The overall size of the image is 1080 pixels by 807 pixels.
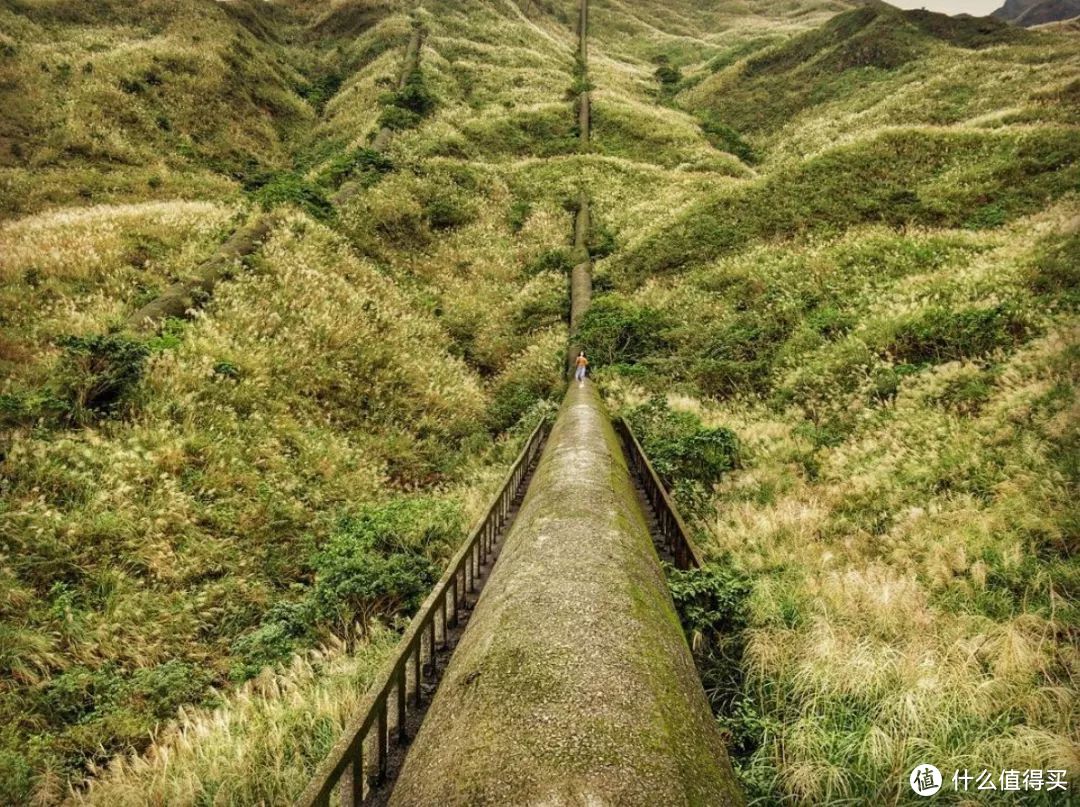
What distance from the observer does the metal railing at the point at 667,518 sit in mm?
6146

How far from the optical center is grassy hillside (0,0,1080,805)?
14.7 ft

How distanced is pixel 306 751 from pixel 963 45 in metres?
66.3

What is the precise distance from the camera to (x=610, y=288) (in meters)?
20.6

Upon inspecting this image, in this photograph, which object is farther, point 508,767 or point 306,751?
point 306,751

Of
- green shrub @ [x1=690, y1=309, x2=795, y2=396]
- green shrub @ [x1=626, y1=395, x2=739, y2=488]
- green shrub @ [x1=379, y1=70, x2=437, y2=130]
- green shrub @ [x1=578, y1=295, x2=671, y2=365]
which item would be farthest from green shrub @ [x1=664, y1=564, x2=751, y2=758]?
green shrub @ [x1=379, y1=70, x2=437, y2=130]

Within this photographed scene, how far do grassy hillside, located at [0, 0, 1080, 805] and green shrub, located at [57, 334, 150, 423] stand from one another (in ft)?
0.18

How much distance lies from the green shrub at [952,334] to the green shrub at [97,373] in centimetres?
1456

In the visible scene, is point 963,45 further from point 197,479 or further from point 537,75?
point 197,479

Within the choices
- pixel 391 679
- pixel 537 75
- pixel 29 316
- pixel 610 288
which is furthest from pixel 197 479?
pixel 537 75

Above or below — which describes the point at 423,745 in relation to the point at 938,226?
below

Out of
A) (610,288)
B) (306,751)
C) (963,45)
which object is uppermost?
(963,45)

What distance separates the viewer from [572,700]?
96.5 inches

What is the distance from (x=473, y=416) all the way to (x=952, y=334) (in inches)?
419

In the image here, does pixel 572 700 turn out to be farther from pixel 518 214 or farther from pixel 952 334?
pixel 518 214
